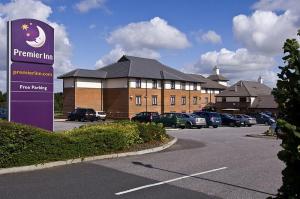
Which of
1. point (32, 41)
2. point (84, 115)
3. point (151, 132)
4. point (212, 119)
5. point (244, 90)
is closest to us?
point (32, 41)

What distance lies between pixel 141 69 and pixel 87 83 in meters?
8.67

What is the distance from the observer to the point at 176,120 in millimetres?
37781

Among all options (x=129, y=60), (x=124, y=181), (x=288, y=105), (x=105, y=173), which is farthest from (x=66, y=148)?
(x=129, y=60)

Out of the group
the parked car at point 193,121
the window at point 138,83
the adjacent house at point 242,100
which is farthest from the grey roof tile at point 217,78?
the parked car at point 193,121

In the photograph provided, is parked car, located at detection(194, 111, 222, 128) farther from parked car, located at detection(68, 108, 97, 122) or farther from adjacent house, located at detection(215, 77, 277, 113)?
adjacent house, located at detection(215, 77, 277, 113)

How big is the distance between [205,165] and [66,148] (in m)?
4.28

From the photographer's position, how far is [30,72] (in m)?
15.4

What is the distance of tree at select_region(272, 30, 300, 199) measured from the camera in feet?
12.4

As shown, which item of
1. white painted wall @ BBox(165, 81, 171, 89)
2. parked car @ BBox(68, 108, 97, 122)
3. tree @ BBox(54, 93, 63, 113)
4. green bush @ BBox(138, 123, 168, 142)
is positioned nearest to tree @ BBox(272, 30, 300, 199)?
green bush @ BBox(138, 123, 168, 142)

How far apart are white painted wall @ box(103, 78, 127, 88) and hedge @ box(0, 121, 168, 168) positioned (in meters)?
46.7

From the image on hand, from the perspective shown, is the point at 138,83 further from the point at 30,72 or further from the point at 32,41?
the point at 30,72

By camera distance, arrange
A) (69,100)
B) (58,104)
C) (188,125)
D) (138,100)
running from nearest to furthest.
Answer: (188,125) < (69,100) < (138,100) < (58,104)

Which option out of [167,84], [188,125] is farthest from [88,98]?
[188,125]

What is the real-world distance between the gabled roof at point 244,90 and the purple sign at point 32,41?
69.2 metres
